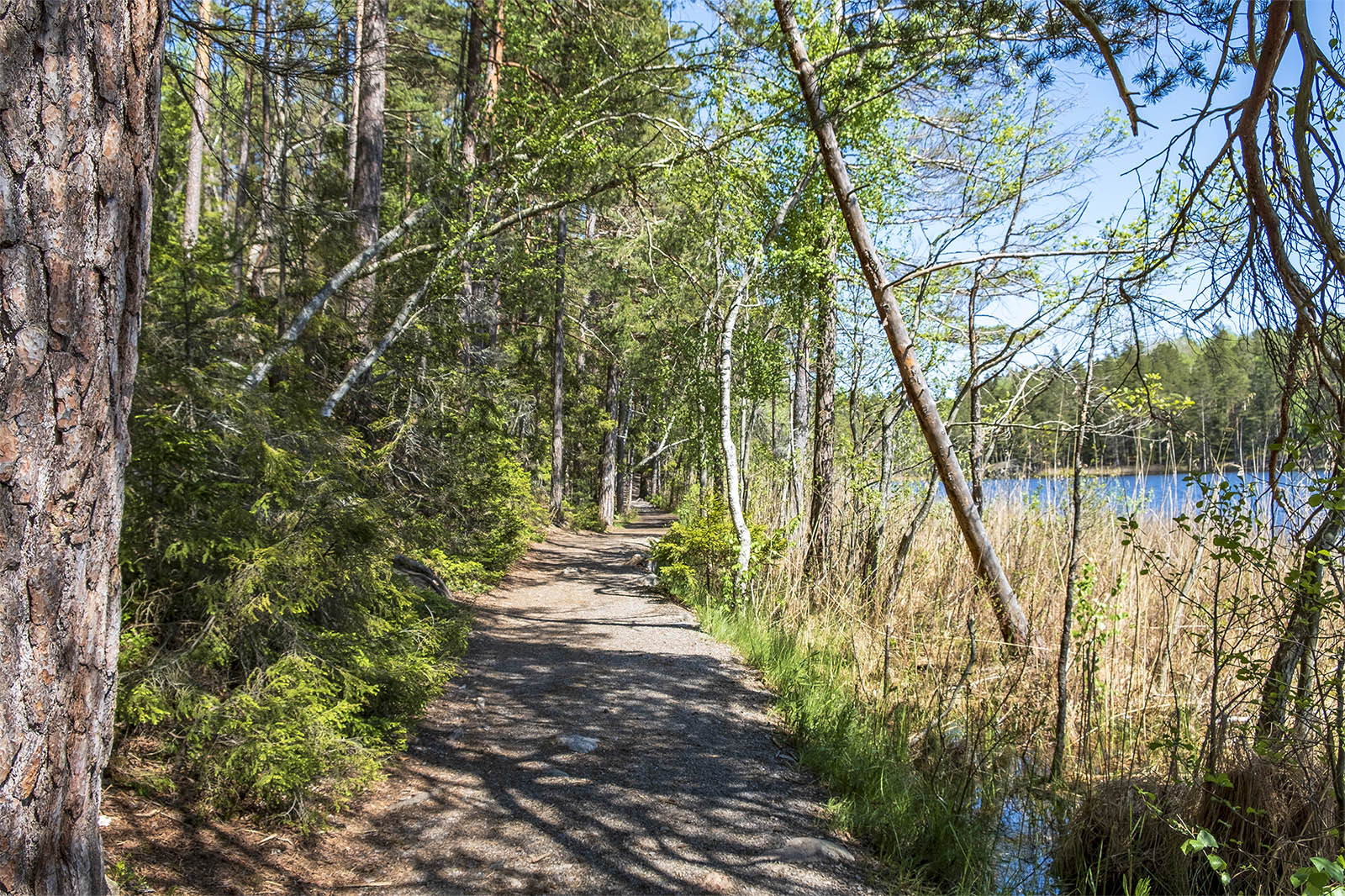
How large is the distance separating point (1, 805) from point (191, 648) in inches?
63.3

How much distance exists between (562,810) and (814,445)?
5111 mm

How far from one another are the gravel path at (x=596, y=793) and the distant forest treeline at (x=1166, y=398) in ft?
7.73

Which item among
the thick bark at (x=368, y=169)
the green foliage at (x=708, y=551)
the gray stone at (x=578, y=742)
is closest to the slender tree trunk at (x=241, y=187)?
the thick bark at (x=368, y=169)

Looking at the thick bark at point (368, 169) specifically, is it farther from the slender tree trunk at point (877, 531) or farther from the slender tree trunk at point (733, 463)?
the slender tree trunk at point (877, 531)

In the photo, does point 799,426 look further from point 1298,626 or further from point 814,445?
point 1298,626

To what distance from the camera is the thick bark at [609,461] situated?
20.4 meters

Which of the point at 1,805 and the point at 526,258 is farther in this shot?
the point at 526,258

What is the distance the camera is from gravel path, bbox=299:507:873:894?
2.93 metres

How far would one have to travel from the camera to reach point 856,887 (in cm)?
286

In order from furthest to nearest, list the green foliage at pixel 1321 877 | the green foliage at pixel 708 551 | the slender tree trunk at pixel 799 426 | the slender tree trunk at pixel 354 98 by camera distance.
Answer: the slender tree trunk at pixel 799 426 < the green foliage at pixel 708 551 < the slender tree trunk at pixel 354 98 < the green foliage at pixel 1321 877

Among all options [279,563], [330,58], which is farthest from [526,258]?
Result: [279,563]

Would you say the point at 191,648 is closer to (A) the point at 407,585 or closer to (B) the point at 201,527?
(B) the point at 201,527

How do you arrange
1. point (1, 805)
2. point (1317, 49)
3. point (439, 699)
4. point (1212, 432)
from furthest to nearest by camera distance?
point (1212, 432) < point (439, 699) < point (1317, 49) < point (1, 805)

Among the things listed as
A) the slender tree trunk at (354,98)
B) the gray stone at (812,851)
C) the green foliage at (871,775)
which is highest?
the slender tree trunk at (354,98)
